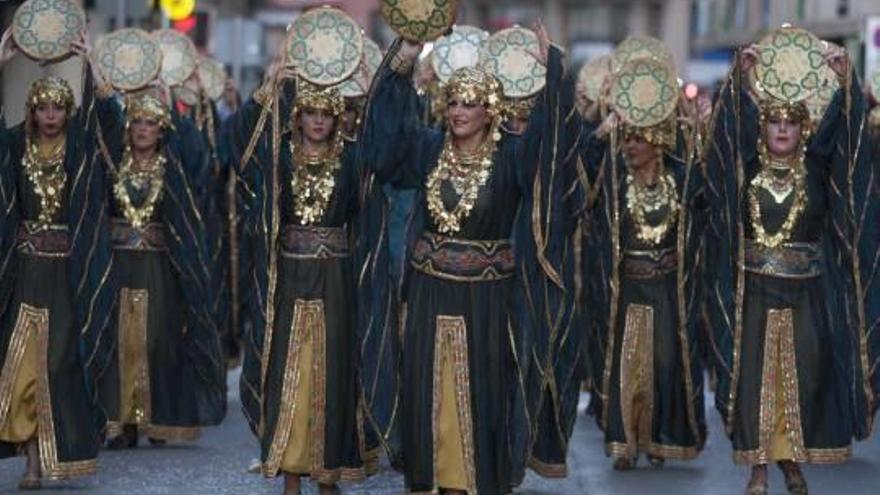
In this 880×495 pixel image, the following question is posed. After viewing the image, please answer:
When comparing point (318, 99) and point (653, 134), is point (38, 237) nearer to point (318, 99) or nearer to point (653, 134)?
point (318, 99)

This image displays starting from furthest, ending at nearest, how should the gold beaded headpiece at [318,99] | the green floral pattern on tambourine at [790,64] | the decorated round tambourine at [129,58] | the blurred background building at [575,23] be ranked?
the blurred background building at [575,23] → the decorated round tambourine at [129,58] → the green floral pattern on tambourine at [790,64] → the gold beaded headpiece at [318,99]

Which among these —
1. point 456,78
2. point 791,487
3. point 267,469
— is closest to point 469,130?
point 456,78

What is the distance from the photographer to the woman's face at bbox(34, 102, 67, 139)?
11727mm

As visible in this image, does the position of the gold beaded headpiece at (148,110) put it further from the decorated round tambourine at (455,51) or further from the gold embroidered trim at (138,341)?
the decorated round tambourine at (455,51)

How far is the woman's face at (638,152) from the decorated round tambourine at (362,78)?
58.3 inches

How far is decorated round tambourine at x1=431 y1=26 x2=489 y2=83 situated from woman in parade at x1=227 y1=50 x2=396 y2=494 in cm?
352

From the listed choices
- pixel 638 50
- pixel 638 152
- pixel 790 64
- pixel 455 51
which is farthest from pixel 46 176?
pixel 638 50

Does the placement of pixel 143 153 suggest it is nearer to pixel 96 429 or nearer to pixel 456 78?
pixel 96 429

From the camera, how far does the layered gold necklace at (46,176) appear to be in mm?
11688

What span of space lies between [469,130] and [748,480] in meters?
3.09

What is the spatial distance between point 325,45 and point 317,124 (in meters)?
0.37

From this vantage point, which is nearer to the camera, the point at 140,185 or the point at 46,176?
the point at 46,176

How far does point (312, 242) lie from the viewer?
37.3 ft

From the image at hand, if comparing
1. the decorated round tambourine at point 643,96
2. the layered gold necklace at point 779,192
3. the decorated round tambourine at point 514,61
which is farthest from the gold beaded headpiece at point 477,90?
the decorated round tambourine at point 643,96
